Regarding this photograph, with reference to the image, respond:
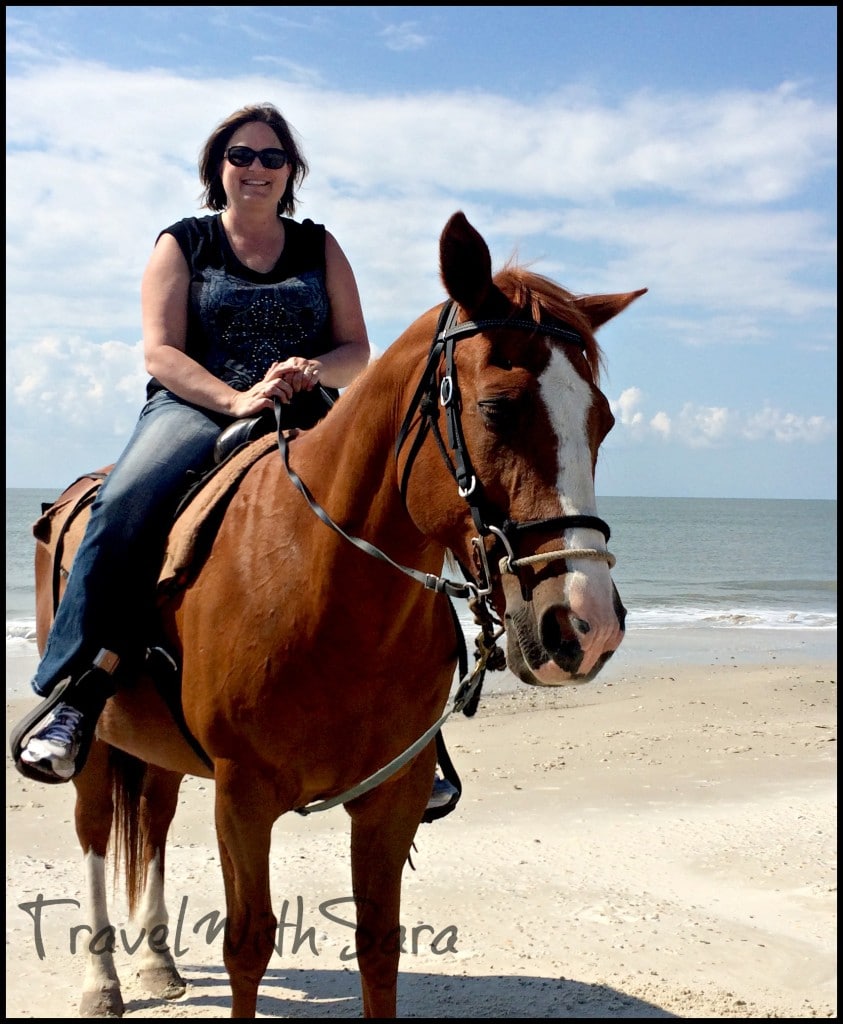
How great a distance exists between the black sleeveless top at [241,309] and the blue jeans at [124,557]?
381 millimetres

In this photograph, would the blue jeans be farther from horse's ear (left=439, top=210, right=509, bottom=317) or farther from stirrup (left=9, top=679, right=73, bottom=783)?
horse's ear (left=439, top=210, right=509, bottom=317)

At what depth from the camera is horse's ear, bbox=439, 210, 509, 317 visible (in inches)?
96.1

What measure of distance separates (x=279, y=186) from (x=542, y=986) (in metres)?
3.49

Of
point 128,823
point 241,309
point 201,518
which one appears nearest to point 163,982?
point 128,823

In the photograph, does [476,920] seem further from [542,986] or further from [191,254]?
[191,254]

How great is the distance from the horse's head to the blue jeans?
3.92 feet

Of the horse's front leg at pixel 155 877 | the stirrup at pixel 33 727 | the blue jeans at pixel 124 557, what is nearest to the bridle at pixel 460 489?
the blue jeans at pixel 124 557

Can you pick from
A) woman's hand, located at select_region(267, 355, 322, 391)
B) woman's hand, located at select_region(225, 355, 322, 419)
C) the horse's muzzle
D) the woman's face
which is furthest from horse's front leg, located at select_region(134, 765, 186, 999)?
the horse's muzzle

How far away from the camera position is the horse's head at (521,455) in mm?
2145

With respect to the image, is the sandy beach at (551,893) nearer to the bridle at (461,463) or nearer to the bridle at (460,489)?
the bridle at (460,489)

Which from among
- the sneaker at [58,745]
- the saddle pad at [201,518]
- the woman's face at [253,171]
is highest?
the woman's face at [253,171]

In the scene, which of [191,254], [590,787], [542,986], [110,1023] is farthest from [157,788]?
[590,787]

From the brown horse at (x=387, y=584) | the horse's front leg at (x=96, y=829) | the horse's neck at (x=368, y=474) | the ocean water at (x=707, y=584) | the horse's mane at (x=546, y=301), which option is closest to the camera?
the brown horse at (x=387, y=584)

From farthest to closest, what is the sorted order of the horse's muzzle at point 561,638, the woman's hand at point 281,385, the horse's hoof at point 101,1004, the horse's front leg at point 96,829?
the horse's front leg at point 96,829 < the horse's hoof at point 101,1004 < the woman's hand at point 281,385 < the horse's muzzle at point 561,638
